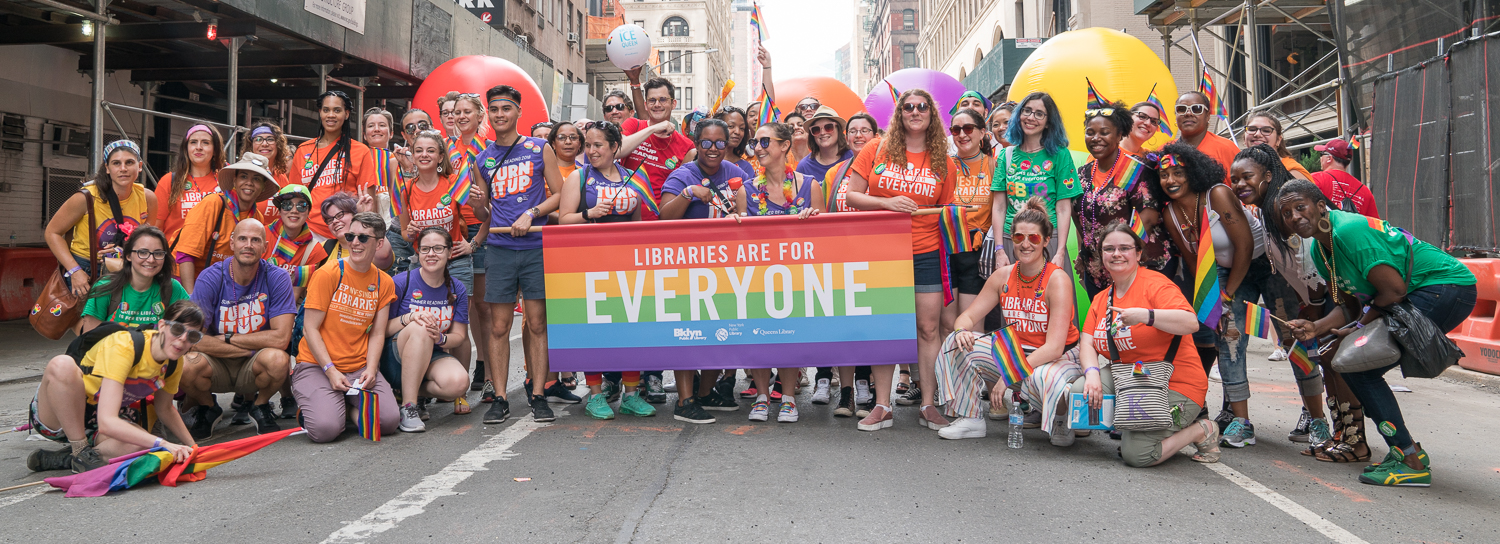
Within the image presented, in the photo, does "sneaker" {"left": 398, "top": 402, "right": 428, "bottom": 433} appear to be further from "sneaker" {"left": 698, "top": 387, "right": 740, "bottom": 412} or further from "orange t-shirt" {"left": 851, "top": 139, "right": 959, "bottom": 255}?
"orange t-shirt" {"left": 851, "top": 139, "right": 959, "bottom": 255}

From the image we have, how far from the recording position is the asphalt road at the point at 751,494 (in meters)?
3.47

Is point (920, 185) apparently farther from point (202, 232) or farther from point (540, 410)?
point (202, 232)

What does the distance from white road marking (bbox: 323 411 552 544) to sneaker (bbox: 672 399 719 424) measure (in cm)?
87

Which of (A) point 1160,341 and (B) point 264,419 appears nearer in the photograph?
(A) point 1160,341

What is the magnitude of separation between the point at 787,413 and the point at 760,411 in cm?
17

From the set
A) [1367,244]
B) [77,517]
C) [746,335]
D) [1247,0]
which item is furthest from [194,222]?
[1247,0]

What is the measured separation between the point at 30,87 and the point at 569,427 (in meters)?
12.7

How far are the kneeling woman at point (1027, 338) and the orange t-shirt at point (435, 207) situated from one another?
3.43 meters

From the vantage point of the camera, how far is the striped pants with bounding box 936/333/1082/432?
4883 millimetres

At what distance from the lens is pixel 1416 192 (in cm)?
1047

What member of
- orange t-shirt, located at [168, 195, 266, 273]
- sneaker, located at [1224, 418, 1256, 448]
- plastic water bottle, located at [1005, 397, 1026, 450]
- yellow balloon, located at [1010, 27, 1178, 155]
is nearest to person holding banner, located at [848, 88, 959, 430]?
plastic water bottle, located at [1005, 397, 1026, 450]

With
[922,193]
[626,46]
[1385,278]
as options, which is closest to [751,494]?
[922,193]

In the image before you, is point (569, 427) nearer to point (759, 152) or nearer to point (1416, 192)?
point (759, 152)

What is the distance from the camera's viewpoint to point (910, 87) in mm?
10602
